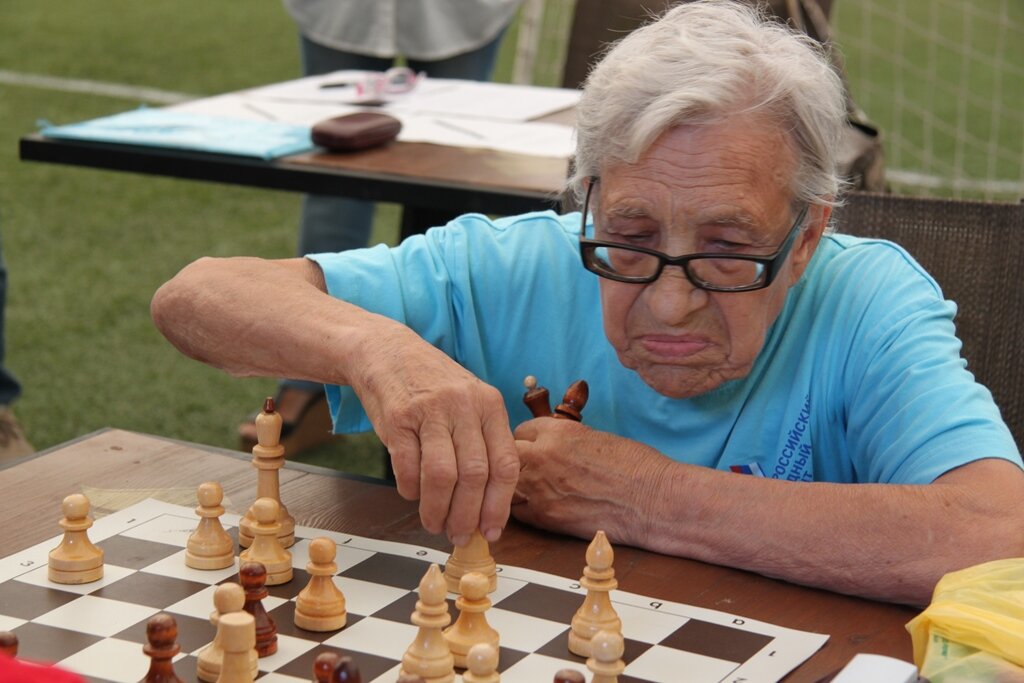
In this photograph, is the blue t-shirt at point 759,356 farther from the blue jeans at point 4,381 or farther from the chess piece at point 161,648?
the blue jeans at point 4,381

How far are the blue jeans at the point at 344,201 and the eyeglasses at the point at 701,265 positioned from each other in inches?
84.0

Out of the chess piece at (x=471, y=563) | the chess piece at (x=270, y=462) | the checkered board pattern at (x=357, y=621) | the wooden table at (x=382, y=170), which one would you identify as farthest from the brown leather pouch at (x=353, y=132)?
the chess piece at (x=471, y=563)

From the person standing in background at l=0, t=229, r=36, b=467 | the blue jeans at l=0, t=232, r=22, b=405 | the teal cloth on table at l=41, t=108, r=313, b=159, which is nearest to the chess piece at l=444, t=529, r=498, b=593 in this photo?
the teal cloth on table at l=41, t=108, r=313, b=159

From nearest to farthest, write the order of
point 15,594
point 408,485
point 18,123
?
point 15,594, point 408,485, point 18,123

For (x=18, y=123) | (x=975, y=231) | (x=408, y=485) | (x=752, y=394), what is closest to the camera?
(x=408, y=485)

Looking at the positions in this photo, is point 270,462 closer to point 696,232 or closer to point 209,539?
point 209,539

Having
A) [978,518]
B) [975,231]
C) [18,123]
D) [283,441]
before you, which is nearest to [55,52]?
[18,123]

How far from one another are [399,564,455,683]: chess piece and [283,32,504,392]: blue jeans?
8.51 feet

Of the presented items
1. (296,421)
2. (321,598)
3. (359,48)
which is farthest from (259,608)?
(359,48)

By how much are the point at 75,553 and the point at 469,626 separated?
0.41m

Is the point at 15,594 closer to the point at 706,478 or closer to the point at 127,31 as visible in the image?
the point at 706,478

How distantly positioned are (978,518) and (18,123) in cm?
625

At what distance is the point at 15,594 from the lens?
1431mm

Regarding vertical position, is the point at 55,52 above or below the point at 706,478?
below
